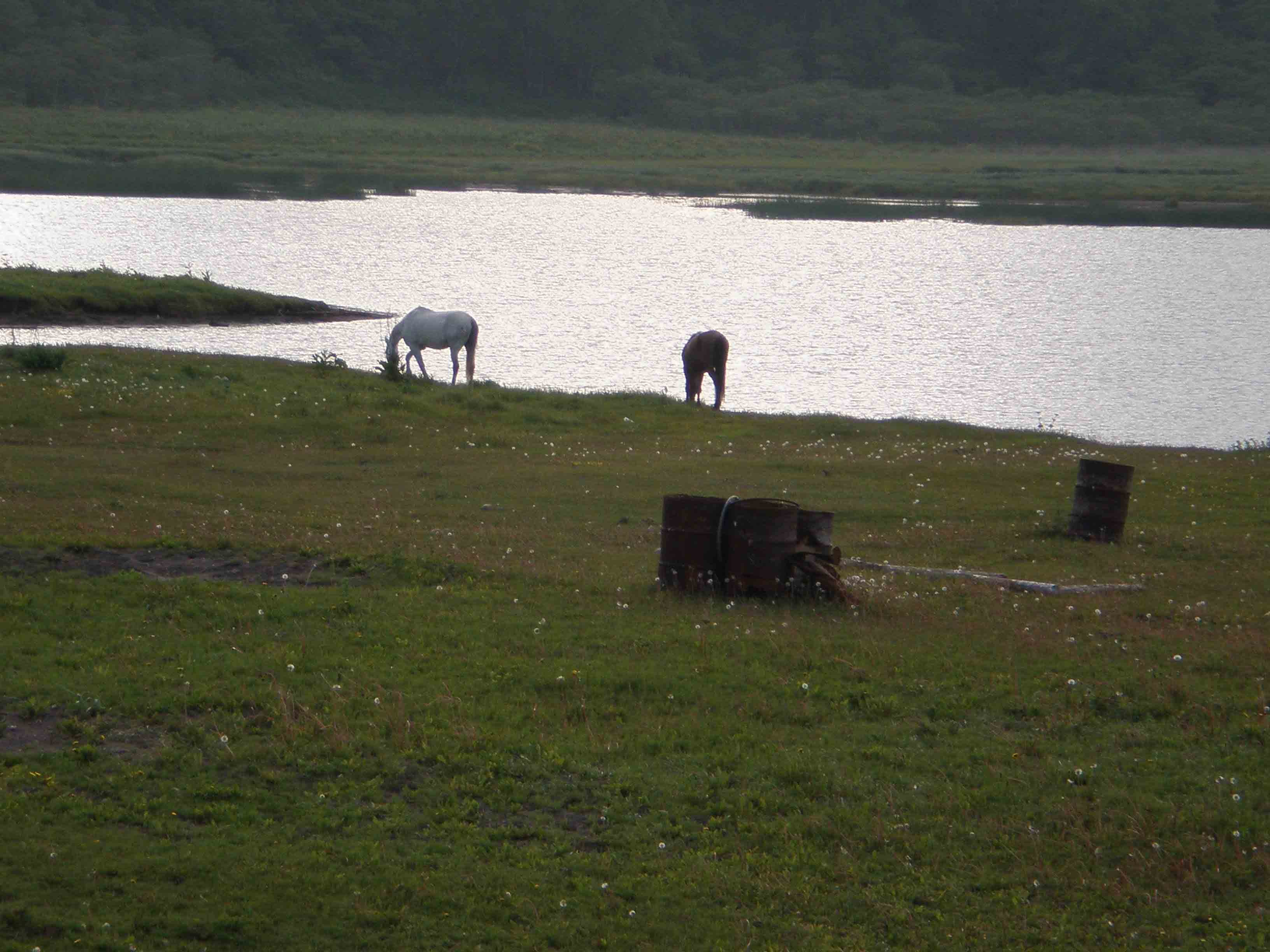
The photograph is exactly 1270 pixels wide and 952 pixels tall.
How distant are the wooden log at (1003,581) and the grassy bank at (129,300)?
24.6 m

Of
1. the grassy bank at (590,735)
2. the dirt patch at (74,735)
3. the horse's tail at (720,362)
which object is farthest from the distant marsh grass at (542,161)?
the dirt patch at (74,735)

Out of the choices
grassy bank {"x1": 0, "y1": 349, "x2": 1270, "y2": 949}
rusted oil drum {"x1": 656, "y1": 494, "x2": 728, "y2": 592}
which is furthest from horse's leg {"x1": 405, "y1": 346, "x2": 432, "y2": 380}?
rusted oil drum {"x1": 656, "y1": 494, "x2": 728, "y2": 592}

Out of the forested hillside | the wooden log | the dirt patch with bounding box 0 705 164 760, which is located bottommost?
the dirt patch with bounding box 0 705 164 760

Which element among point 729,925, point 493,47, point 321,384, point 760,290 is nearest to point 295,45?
point 493,47

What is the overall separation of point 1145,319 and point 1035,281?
8287 mm

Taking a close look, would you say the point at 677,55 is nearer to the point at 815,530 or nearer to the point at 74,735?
the point at 815,530

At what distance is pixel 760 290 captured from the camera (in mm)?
49062

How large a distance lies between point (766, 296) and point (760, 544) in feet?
124

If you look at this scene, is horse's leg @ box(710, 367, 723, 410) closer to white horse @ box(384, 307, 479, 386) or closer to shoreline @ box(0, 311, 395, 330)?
white horse @ box(384, 307, 479, 386)

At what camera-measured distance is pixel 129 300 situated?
3388 centimetres

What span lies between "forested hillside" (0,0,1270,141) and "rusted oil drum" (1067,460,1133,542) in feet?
337

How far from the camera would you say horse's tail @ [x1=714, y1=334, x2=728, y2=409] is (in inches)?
1058

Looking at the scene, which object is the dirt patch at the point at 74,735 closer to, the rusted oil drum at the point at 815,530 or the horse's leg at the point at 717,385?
the rusted oil drum at the point at 815,530

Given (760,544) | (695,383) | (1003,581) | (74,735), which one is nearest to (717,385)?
(695,383)
